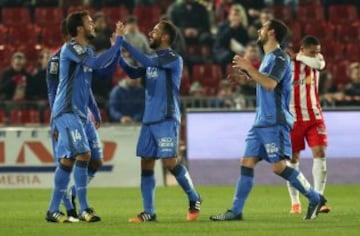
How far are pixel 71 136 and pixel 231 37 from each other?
11618 millimetres

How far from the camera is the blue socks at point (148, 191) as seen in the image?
1313 cm

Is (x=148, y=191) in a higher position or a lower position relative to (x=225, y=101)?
lower

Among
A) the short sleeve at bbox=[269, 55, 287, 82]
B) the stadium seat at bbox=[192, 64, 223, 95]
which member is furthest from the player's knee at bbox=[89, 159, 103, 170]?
the stadium seat at bbox=[192, 64, 223, 95]

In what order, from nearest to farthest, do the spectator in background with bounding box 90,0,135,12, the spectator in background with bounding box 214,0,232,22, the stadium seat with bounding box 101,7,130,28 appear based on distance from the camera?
the stadium seat with bounding box 101,7,130,28
the spectator in background with bounding box 214,0,232,22
the spectator in background with bounding box 90,0,135,12

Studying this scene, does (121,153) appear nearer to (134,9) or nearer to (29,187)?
(29,187)

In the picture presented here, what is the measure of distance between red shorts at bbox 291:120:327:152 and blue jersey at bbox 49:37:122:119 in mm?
3172

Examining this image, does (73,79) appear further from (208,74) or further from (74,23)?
(208,74)

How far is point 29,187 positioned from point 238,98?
3787mm

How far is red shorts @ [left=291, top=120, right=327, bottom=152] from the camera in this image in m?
15.0

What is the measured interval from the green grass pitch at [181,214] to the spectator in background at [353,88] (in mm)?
1658

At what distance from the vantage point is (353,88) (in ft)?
70.1

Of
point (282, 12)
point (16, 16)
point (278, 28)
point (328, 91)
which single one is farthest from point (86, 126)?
point (282, 12)

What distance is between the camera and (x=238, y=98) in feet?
67.4

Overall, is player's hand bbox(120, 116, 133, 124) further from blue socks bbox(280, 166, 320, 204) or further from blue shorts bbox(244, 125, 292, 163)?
blue socks bbox(280, 166, 320, 204)
